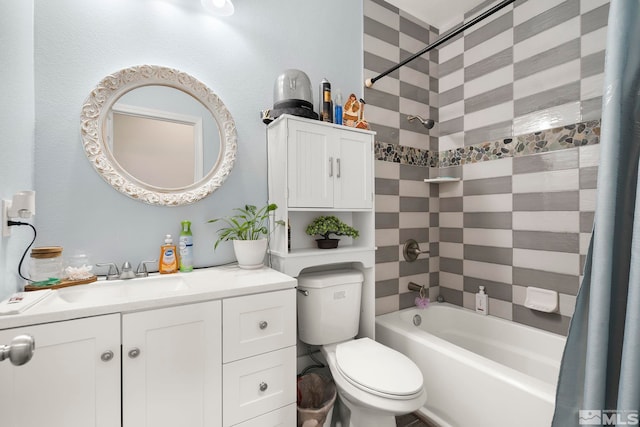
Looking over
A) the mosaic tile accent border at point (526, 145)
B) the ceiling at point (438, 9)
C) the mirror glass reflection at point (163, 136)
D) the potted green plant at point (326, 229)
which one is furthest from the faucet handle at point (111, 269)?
the ceiling at point (438, 9)

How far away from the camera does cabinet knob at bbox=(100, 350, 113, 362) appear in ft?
2.89

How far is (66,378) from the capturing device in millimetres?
840

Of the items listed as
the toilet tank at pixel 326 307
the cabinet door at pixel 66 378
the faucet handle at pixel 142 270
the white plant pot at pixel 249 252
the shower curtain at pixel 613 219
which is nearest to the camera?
the shower curtain at pixel 613 219

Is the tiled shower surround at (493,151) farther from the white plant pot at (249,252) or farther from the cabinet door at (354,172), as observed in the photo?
the white plant pot at (249,252)

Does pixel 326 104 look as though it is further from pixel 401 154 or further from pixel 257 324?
pixel 257 324

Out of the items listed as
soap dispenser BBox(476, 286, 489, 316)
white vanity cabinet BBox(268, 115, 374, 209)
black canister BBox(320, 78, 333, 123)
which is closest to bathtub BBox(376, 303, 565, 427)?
soap dispenser BBox(476, 286, 489, 316)

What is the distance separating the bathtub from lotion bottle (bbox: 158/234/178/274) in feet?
4.36

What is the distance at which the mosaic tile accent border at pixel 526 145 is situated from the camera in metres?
1.59

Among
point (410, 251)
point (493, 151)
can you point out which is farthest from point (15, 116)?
point (493, 151)

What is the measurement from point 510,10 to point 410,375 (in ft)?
7.91

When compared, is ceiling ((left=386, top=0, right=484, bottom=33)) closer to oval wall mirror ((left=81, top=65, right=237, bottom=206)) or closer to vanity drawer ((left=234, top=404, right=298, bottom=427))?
oval wall mirror ((left=81, top=65, right=237, bottom=206))

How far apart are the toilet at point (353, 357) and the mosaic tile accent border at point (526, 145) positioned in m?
1.29

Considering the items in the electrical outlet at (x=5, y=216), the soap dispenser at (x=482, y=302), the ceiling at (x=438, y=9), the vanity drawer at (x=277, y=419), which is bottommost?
the vanity drawer at (x=277, y=419)

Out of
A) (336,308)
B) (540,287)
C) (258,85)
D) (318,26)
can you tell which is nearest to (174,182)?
(258,85)
